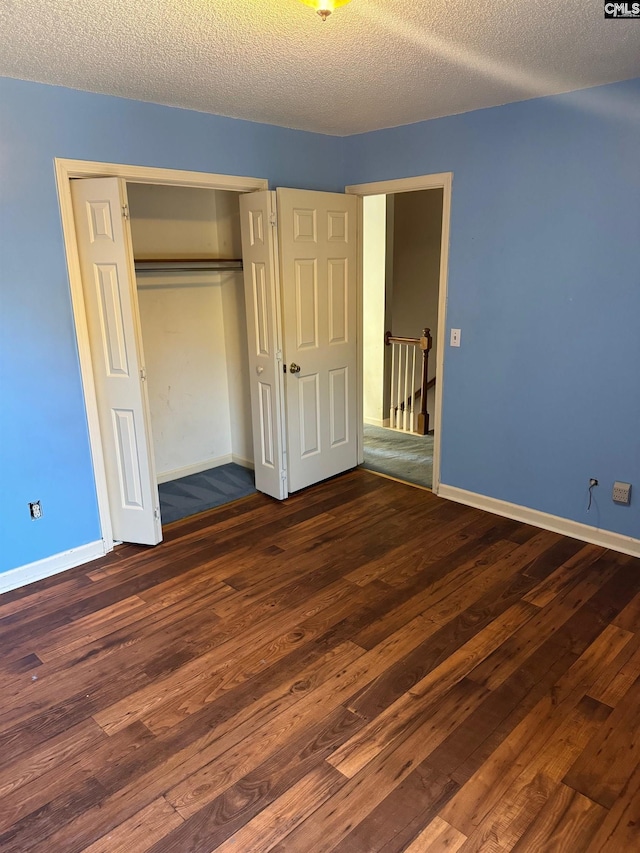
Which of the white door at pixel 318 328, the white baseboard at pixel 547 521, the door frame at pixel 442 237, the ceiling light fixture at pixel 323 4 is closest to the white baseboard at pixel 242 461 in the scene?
the white door at pixel 318 328

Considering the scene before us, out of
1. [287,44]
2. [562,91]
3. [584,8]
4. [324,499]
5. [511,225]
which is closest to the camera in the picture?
[584,8]

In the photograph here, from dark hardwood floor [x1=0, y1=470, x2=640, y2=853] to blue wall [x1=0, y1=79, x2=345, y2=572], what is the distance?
1.46ft

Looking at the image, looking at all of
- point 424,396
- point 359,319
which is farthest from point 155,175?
point 424,396

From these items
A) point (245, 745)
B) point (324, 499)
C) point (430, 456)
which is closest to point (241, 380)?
point (324, 499)

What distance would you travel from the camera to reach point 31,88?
2717mm

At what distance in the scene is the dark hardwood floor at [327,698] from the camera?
68.4 inches

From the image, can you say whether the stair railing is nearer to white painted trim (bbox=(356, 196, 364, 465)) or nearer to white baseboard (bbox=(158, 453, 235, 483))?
white painted trim (bbox=(356, 196, 364, 465))

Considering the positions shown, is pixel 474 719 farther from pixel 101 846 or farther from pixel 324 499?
pixel 324 499

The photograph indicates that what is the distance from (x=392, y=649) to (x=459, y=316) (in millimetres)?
2240

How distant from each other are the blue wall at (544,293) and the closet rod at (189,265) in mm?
1339

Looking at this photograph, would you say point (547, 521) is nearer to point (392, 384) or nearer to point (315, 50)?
point (392, 384)

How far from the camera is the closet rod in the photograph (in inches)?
156

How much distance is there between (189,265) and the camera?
4184 mm

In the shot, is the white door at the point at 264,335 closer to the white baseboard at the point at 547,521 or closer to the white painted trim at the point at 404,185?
the white painted trim at the point at 404,185
